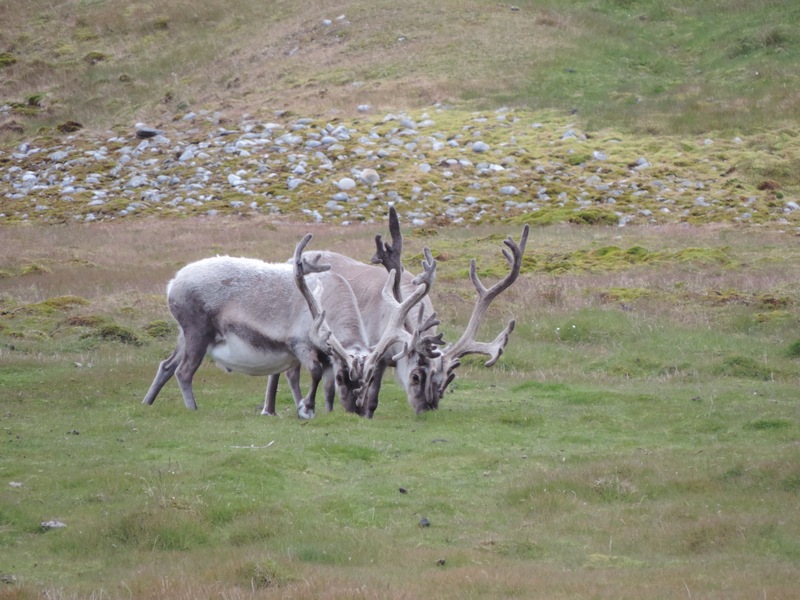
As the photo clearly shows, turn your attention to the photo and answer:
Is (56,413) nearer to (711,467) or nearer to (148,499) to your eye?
(148,499)

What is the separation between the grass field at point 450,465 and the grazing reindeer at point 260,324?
70 centimetres

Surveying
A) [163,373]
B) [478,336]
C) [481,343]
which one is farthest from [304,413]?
[478,336]

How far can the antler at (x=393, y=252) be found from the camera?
17984 mm

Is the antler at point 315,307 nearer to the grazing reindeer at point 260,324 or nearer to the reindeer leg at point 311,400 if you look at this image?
the grazing reindeer at point 260,324

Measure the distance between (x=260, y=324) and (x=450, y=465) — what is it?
4930 millimetres

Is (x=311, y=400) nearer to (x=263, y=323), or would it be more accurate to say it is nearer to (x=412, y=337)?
(x=263, y=323)

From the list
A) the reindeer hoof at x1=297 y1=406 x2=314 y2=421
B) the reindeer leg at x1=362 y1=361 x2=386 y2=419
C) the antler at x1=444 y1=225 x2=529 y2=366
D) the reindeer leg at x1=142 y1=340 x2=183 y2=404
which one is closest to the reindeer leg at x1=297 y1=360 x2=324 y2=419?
the reindeer hoof at x1=297 y1=406 x2=314 y2=421

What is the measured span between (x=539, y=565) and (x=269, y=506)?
9.70 feet

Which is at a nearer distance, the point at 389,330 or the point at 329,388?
the point at 389,330

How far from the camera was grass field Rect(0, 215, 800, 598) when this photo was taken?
957 centimetres

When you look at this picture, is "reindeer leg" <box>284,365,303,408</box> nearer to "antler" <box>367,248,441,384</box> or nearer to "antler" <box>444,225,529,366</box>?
"antler" <box>367,248,441,384</box>

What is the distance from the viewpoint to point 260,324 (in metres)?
17.3

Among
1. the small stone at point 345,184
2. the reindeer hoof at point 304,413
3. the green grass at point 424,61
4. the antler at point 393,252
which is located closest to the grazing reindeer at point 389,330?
the antler at point 393,252

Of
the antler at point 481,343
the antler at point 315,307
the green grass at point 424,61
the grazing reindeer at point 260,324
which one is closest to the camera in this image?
the antler at point 315,307
